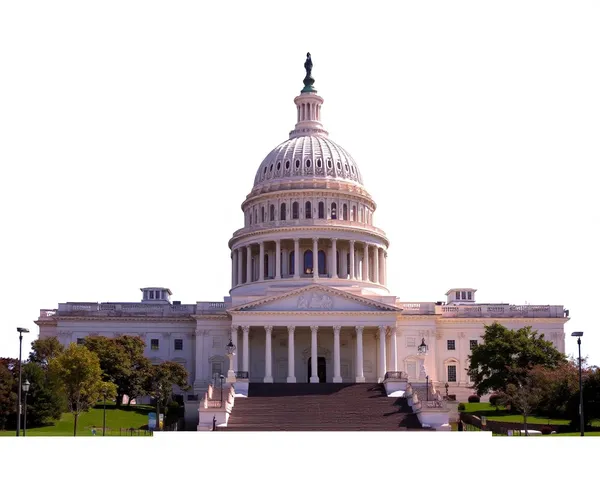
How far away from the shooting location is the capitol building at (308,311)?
109 metres

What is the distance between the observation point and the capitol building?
109000 millimetres

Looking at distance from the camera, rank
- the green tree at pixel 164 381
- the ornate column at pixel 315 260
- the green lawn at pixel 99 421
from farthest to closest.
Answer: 1. the ornate column at pixel 315 260
2. the green tree at pixel 164 381
3. the green lawn at pixel 99 421

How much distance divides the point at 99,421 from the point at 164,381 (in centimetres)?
706

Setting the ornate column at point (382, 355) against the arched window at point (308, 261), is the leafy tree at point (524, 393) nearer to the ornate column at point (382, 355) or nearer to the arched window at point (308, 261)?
the ornate column at point (382, 355)

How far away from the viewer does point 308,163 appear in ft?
428

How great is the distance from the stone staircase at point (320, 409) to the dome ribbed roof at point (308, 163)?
37.8 m

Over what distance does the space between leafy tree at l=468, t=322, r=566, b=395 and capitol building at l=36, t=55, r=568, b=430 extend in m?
7.45

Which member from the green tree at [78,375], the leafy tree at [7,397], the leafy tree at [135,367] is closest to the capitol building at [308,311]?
the leafy tree at [135,367]

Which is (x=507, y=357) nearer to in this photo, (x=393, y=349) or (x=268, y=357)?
(x=393, y=349)

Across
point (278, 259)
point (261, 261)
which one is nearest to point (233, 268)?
point (261, 261)

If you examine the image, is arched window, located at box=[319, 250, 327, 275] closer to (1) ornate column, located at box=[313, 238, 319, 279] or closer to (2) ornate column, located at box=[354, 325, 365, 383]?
(1) ornate column, located at box=[313, 238, 319, 279]

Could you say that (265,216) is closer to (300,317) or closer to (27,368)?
(300,317)

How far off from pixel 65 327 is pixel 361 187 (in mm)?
42327

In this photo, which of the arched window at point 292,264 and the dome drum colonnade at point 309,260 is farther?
the arched window at point 292,264
